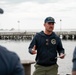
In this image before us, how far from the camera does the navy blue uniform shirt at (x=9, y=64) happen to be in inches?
102

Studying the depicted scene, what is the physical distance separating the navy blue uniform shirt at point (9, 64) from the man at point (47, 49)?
16.5ft

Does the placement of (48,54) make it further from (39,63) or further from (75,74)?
(75,74)

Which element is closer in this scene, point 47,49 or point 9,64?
point 9,64

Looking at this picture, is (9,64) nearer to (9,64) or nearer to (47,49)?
(9,64)

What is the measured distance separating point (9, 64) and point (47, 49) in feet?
17.1

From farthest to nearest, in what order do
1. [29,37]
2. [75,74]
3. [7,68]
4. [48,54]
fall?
[29,37] → [48,54] → [75,74] → [7,68]

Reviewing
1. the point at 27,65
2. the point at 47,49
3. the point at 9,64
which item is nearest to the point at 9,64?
the point at 9,64

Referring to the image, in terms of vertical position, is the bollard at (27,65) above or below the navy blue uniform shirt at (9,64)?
below

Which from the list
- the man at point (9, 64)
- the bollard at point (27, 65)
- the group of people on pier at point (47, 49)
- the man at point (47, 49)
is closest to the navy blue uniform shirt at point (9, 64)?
the man at point (9, 64)

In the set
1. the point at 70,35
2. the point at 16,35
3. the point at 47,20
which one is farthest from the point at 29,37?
the point at 47,20

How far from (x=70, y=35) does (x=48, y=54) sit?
106491mm

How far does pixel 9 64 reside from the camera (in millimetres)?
2615

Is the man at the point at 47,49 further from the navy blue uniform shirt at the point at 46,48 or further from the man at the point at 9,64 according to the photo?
the man at the point at 9,64

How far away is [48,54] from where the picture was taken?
25.5ft
